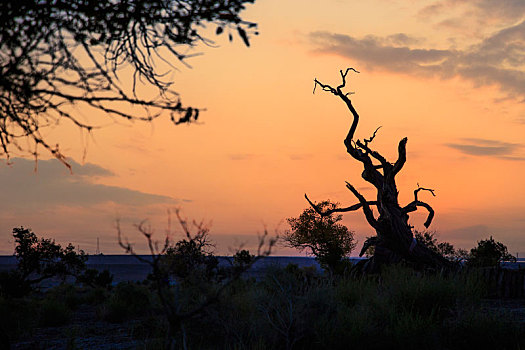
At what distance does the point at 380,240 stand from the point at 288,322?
1368cm

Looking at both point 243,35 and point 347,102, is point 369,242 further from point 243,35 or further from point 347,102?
point 243,35

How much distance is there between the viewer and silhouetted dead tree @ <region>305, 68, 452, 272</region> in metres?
23.0

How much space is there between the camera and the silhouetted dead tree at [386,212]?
75.4 ft

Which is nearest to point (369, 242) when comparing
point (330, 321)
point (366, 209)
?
point (366, 209)

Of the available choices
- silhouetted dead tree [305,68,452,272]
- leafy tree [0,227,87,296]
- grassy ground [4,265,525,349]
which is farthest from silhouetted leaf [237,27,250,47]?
leafy tree [0,227,87,296]

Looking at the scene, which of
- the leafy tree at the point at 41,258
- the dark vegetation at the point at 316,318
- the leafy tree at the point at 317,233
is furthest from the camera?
the leafy tree at the point at 317,233

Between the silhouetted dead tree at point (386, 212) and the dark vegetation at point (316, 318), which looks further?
the silhouetted dead tree at point (386, 212)

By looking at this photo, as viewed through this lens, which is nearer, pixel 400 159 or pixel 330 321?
pixel 330 321

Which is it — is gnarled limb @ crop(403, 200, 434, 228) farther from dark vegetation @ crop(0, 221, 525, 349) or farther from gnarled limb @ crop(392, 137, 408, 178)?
dark vegetation @ crop(0, 221, 525, 349)

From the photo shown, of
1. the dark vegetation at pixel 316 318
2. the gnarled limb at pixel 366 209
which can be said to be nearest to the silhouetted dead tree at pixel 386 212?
the gnarled limb at pixel 366 209

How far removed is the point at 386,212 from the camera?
23.7 m

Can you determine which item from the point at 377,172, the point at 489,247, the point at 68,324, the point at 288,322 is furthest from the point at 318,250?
the point at 288,322

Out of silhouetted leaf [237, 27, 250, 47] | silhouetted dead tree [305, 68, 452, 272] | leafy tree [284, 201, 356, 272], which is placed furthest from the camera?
leafy tree [284, 201, 356, 272]

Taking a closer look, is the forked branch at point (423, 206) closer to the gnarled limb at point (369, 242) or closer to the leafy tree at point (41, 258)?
the gnarled limb at point (369, 242)
